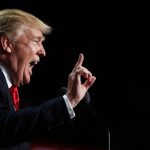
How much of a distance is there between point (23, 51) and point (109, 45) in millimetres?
1253

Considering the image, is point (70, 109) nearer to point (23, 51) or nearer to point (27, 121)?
point (27, 121)

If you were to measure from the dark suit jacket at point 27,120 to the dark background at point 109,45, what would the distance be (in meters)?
1.33

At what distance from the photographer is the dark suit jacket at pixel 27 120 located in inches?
37.9

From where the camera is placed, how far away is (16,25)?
3.66 ft

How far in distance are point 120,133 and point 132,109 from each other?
15 centimetres

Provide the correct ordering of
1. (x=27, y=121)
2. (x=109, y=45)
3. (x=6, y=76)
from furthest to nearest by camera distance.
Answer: (x=109, y=45), (x=6, y=76), (x=27, y=121)

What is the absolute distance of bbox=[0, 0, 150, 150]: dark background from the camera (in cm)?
232

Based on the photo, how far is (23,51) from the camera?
1148mm

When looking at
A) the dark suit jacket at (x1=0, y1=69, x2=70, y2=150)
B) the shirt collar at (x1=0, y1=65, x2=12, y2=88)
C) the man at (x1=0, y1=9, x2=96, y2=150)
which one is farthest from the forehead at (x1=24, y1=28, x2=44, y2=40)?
the dark suit jacket at (x1=0, y1=69, x2=70, y2=150)

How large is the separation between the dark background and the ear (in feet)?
4.01

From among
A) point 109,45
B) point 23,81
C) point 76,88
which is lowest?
point 109,45

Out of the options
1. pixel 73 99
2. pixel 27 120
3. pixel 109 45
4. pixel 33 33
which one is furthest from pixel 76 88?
pixel 109 45

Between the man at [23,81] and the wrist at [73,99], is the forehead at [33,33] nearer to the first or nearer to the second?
the man at [23,81]

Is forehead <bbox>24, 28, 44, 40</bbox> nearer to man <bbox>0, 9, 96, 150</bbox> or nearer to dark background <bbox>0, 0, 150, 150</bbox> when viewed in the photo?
man <bbox>0, 9, 96, 150</bbox>
